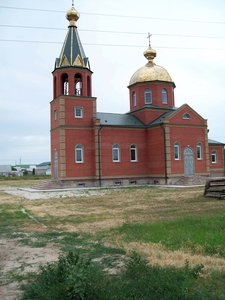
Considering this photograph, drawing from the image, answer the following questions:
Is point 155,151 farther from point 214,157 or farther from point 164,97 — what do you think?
point 214,157

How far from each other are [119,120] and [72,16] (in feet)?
33.2

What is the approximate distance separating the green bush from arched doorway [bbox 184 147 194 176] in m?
27.2

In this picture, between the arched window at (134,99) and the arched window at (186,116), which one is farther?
the arched window at (134,99)

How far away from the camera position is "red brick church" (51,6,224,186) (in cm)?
2989

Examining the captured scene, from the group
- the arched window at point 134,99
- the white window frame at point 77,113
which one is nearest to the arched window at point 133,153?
the arched window at point 134,99

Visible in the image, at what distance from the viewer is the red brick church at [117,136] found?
29.9 metres

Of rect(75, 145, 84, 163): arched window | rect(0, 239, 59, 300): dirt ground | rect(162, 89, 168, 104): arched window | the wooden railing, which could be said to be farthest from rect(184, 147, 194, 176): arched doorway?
rect(0, 239, 59, 300): dirt ground

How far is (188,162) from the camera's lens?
32375 millimetres

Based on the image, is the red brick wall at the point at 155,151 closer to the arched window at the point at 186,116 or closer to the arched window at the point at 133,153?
the arched window at the point at 133,153

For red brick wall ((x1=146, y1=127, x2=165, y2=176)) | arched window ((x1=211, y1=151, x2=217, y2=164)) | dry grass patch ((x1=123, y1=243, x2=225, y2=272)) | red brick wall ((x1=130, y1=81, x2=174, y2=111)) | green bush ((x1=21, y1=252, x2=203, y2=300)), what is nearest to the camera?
green bush ((x1=21, y1=252, x2=203, y2=300))

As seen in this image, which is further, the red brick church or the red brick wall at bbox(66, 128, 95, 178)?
the red brick church

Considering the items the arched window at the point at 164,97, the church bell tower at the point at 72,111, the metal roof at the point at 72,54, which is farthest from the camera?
the arched window at the point at 164,97

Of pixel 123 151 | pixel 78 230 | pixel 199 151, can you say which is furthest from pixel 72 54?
pixel 78 230

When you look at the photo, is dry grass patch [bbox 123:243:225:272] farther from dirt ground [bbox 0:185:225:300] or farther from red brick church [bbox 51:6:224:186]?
red brick church [bbox 51:6:224:186]
